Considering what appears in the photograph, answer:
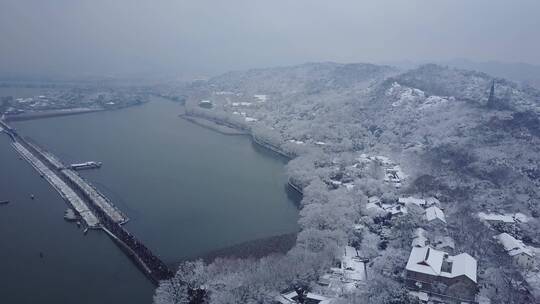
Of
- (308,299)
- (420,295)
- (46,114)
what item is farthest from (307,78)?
(308,299)

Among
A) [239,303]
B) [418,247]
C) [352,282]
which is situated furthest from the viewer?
[418,247]

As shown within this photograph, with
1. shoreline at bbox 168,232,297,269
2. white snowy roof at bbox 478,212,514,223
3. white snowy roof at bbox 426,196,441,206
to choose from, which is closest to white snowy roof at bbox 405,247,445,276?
shoreline at bbox 168,232,297,269

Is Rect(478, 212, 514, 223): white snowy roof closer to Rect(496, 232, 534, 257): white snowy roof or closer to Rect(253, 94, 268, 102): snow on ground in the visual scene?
Rect(496, 232, 534, 257): white snowy roof

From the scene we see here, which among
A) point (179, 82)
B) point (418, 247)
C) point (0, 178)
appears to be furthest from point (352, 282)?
point (179, 82)

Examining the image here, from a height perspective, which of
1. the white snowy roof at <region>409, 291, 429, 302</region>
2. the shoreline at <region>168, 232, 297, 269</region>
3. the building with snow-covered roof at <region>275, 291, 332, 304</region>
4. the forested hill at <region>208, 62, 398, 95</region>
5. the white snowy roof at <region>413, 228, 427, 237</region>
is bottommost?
the shoreline at <region>168, 232, 297, 269</region>

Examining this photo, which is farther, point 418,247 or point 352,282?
point 418,247

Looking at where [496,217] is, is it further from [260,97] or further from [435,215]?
[260,97]

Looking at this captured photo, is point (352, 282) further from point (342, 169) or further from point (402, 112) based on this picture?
point (402, 112)
